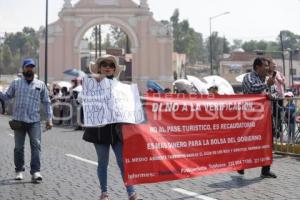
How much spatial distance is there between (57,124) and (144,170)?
19006 millimetres

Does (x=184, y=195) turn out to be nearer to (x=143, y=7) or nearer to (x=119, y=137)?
(x=119, y=137)

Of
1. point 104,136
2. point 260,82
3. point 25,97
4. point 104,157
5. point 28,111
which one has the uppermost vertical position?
point 260,82

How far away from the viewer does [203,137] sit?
837 cm

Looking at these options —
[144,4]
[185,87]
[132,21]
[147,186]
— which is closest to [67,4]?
[132,21]

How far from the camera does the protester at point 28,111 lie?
30.0ft

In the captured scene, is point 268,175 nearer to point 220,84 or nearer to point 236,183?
point 236,183

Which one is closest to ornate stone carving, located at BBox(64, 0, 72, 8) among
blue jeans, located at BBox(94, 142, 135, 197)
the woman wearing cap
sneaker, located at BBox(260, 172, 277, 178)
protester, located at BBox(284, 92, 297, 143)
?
protester, located at BBox(284, 92, 297, 143)

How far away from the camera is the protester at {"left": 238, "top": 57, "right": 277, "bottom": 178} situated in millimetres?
9555

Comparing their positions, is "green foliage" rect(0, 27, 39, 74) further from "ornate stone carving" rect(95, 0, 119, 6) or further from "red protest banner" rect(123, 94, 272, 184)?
"red protest banner" rect(123, 94, 272, 184)

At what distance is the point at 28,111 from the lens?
30.1ft

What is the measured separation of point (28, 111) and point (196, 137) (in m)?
2.57

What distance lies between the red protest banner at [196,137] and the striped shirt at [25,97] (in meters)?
2.11

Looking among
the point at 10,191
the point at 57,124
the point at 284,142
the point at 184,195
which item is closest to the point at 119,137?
the point at 184,195

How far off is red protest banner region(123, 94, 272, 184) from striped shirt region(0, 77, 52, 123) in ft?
6.93
